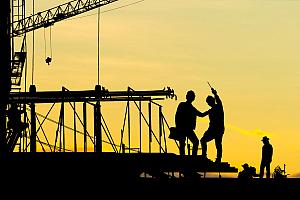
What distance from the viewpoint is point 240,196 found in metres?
45.2

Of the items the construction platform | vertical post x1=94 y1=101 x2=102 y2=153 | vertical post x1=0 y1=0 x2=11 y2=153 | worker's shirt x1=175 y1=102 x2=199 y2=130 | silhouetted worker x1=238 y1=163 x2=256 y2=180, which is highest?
vertical post x1=0 y1=0 x2=11 y2=153

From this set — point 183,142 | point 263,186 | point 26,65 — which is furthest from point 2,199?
point 26,65

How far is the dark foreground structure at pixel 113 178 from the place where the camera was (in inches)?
1734

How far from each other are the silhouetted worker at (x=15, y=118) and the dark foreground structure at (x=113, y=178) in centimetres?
1659

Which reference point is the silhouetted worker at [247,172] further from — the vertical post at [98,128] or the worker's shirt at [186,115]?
the vertical post at [98,128]

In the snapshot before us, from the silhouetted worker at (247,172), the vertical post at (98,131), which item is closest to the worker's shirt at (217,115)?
the silhouetted worker at (247,172)

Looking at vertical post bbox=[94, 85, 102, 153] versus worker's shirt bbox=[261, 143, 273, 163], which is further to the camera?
vertical post bbox=[94, 85, 102, 153]

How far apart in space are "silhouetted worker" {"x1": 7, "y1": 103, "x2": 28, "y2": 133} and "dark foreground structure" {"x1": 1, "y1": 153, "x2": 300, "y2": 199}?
653 inches

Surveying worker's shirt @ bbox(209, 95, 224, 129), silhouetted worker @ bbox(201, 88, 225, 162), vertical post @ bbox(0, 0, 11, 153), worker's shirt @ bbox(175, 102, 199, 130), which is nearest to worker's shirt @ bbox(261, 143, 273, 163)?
silhouetted worker @ bbox(201, 88, 225, 162)

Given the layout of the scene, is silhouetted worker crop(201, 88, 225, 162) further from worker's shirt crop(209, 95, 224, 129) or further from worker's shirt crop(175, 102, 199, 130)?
worker's shirt crop(175, 102, 199, 130)

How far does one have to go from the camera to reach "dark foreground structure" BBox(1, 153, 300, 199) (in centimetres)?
4403

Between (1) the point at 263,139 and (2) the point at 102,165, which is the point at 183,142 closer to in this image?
(2) the point at 102,165

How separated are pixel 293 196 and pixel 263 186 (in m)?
1.17

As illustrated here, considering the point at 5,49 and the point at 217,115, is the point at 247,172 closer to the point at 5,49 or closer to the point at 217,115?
the point at 217,115
